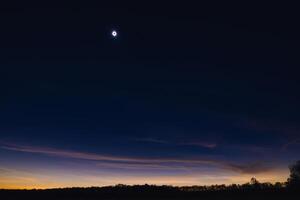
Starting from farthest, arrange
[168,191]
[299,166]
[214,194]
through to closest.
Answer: [299,166] → [168,191] → [214,194]

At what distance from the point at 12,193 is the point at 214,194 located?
34010 millimetres

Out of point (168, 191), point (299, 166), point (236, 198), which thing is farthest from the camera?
point (299, 166)

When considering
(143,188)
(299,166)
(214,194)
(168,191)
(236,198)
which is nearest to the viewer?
(236,198)

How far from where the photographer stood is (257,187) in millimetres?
54438

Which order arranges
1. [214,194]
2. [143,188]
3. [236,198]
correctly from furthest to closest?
[143,188] → [214,194] → [236,198]

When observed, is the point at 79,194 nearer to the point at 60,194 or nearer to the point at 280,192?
the point at 60,194

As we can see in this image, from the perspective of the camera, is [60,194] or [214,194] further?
[60,194]

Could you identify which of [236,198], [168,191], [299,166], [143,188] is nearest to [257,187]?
[236,198]

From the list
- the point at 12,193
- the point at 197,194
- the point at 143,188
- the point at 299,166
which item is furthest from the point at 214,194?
the point at 299,166

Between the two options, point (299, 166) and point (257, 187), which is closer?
point (257, 187)

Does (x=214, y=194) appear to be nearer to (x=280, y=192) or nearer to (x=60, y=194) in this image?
(x=280, y=192)

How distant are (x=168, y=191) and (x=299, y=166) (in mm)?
38198

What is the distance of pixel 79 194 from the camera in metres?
67.1

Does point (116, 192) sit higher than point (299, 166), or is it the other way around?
point (299, 166)
